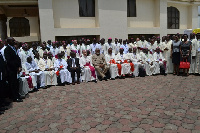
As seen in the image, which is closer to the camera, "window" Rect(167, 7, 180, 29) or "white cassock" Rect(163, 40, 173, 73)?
"white cassock" Rect(163, 40, 173, 73)

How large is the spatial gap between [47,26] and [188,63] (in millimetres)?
8755

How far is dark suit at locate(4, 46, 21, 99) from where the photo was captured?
540cm

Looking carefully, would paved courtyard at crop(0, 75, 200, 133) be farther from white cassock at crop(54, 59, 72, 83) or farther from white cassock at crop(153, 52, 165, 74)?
white cassock at crop(153, 52, 165, 74)

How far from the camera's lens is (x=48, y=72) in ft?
23.4

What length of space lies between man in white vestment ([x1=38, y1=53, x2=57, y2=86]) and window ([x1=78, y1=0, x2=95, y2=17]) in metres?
6.66

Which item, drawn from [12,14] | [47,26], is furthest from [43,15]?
[12,14]

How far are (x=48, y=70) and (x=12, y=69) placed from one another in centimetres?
189

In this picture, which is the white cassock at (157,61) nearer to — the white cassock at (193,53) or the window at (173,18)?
the white cassock at (193,53)

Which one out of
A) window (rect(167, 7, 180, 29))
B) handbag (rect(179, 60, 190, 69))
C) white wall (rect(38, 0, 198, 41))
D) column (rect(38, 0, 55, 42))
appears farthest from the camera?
window (rect(167, 7, 180, 29))

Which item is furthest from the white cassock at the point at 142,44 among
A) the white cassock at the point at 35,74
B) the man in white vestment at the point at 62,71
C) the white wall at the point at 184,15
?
the white wall at the point at 184,15

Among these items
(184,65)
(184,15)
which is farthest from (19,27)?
(184,15)

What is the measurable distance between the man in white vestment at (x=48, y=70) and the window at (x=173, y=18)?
45.0ft

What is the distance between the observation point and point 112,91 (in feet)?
20.3

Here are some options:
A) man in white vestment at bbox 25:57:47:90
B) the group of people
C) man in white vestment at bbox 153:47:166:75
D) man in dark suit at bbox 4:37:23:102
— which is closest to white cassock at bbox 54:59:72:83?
the group of people
